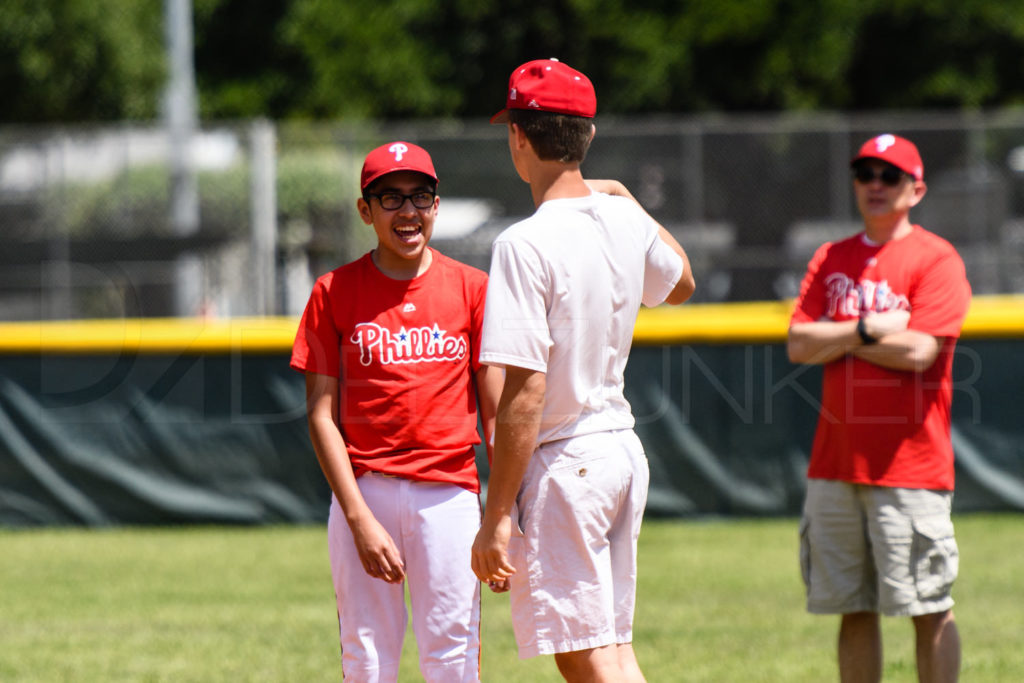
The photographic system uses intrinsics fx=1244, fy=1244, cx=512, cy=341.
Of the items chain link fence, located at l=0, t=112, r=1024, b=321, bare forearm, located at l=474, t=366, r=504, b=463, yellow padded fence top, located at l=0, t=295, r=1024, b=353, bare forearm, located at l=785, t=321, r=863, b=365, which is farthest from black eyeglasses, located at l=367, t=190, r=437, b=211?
chain link fence, located at l=0, t=112, r=1024, b=321

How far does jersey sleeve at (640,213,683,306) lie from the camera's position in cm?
363

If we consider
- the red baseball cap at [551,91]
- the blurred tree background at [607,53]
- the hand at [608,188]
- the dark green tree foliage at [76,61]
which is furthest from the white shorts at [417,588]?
the dark green tree foliage at [76,61]

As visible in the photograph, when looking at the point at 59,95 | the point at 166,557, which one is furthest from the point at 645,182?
the point at 59,95

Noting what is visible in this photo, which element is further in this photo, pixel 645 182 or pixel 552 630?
pixel 645 182

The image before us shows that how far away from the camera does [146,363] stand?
944 centimetres

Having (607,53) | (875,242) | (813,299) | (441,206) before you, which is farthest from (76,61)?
(875,242)

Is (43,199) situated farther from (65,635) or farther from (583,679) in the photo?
(583,679)

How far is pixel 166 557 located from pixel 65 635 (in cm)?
215

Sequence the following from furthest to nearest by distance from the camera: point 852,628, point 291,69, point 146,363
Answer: point 291,69, point 146,363, point 852,628

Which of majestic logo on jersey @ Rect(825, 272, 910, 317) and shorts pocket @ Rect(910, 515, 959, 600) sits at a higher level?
majestic logo on jersey @ Rect(825, 272, 910, 317)

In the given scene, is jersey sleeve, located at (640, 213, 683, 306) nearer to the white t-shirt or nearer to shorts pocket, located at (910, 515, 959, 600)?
the white t-shirt

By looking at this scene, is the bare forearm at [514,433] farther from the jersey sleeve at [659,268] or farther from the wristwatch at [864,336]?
the wristwatch at [864,336]

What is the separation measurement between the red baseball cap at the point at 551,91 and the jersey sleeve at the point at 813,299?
6.05ft

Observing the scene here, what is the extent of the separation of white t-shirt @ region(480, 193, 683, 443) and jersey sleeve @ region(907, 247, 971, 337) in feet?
5.09
